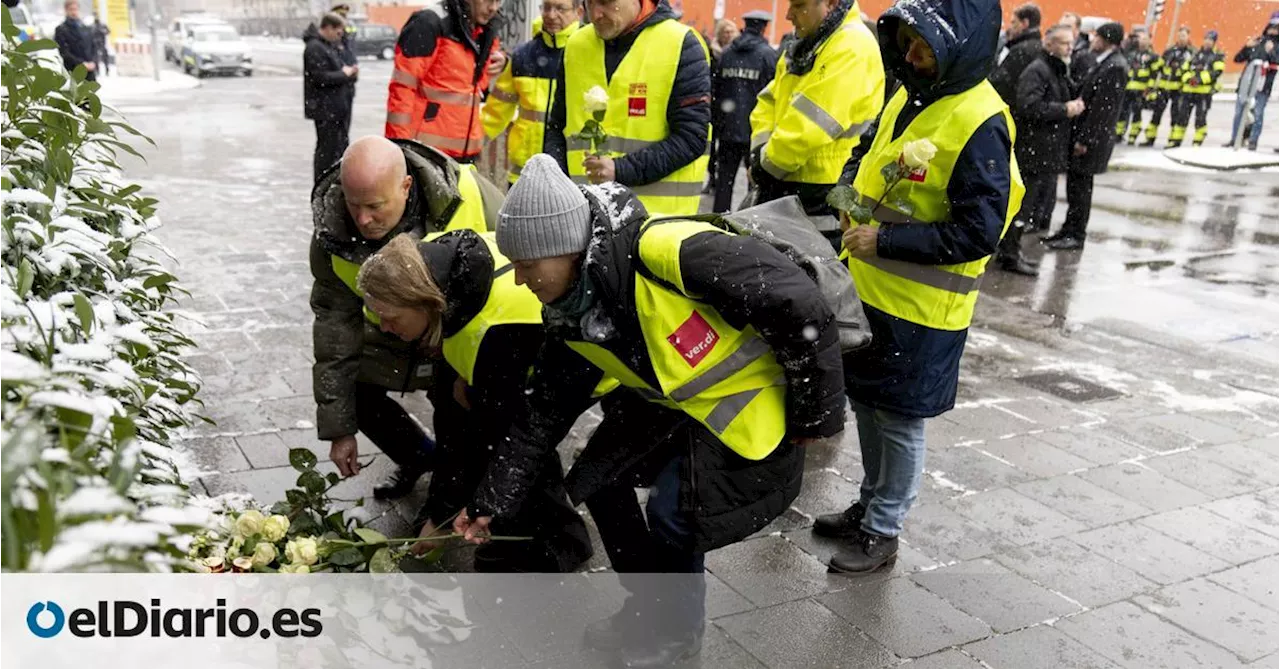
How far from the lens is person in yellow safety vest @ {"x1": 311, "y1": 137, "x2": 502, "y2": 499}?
3332 mm

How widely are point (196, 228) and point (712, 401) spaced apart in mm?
7047

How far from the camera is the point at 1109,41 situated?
9.94 m

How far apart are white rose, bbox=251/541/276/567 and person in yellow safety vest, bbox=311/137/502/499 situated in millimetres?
1028

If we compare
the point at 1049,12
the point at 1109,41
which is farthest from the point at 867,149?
the point at 1049,12

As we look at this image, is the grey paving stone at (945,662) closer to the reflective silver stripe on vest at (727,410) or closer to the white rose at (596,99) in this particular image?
the reflective silver stripe on vest at (727,410)

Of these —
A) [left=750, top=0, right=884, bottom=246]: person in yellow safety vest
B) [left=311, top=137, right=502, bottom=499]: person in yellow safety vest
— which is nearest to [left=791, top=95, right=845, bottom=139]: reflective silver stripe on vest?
[left=750, top=0, right=884, bottom=246]: person in yellow safety vest

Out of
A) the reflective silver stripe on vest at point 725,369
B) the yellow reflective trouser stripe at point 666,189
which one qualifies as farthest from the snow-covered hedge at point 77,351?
the yellow reflective trouser stripe at point 666,189

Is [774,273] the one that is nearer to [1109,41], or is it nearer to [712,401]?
[712,401]

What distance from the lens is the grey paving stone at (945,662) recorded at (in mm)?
3158

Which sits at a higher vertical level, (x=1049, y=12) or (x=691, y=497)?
(x=1049, y=12)

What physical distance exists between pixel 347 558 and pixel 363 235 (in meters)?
1.10

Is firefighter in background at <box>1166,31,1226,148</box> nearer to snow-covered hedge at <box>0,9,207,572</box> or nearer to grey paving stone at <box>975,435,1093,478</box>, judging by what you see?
grey paving stone at <box>975,435,1093,478</box>

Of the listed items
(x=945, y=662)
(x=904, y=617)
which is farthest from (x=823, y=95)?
(x=945, y=662)

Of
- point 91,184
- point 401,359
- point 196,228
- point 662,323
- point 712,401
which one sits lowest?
point 196,228
